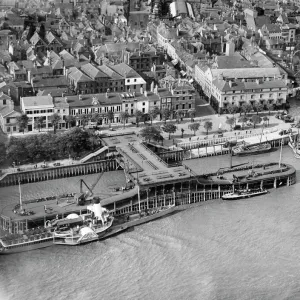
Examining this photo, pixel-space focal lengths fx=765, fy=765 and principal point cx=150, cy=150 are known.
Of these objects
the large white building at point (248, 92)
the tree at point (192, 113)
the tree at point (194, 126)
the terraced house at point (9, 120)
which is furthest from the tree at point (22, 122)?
the large white building at point (248, 92)

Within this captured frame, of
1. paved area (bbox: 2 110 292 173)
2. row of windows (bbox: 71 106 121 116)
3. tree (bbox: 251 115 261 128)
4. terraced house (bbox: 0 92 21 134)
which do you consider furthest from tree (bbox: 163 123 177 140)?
terraced house (bbox: 0 92 21 134)

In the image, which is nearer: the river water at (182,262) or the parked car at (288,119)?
the river water at (182,262)

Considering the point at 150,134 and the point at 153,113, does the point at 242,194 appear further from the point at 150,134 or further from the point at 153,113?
the point at 153,113

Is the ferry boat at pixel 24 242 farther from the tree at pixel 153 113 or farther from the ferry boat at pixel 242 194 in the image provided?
the tree at pixel 153 113

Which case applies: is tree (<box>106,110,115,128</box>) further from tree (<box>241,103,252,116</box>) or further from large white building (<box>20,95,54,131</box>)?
tree (<box>241,103,252,116</box>)

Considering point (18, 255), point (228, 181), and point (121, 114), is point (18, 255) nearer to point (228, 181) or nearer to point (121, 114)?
point (228, 181)

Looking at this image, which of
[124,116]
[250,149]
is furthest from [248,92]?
[124,116]
